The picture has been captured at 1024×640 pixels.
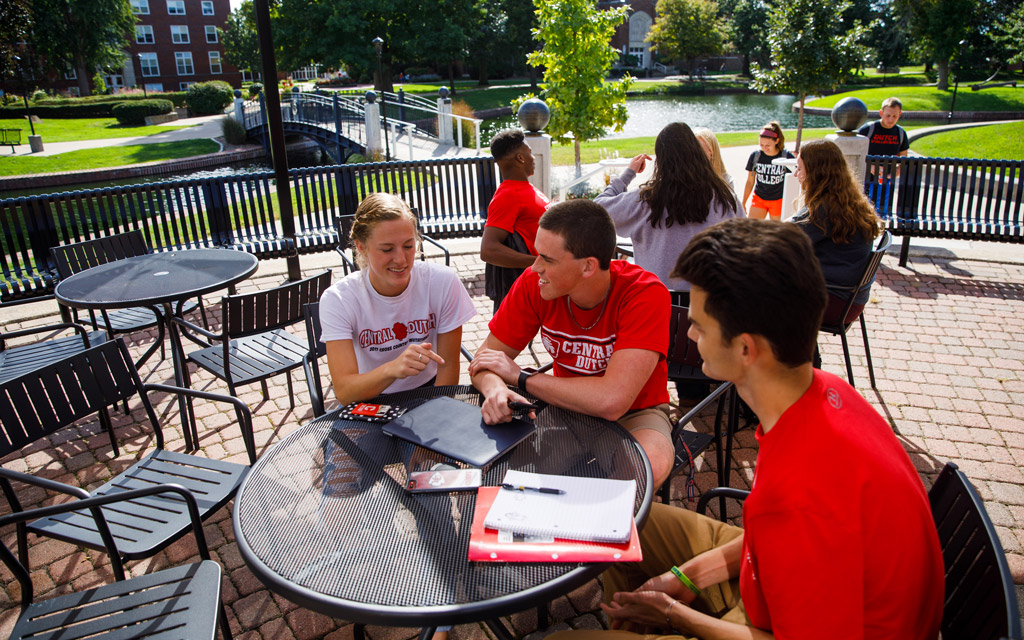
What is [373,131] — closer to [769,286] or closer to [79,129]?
[769,286]

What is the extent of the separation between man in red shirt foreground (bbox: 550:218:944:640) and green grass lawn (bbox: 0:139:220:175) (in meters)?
25.5

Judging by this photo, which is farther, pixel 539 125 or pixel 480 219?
pixel 480 219

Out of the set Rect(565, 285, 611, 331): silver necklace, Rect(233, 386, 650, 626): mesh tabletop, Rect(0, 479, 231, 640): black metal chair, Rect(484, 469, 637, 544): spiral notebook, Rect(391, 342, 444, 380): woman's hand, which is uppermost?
Rect(565, 285, 611, 331): silver necklace

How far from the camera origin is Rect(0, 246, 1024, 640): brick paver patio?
276 cm

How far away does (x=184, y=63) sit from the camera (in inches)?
2375

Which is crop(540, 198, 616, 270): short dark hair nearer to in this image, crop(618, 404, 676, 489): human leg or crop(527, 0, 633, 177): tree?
crop(618, 404, 676, 489): human leg

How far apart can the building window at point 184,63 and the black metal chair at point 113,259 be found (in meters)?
65.2

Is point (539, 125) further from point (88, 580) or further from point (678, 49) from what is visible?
point (678, 49)

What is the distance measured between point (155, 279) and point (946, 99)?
35038 millimetres

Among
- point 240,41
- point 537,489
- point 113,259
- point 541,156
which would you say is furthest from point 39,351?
point 240,41

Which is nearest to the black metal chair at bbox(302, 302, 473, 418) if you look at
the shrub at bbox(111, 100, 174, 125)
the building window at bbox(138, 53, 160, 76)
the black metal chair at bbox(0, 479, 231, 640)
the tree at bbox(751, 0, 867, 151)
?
the black metal chair at bbox(0, 479, 231, 640)

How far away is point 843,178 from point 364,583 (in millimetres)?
3743

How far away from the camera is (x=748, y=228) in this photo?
5.04 feet

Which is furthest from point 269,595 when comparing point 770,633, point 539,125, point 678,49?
point 678,49
